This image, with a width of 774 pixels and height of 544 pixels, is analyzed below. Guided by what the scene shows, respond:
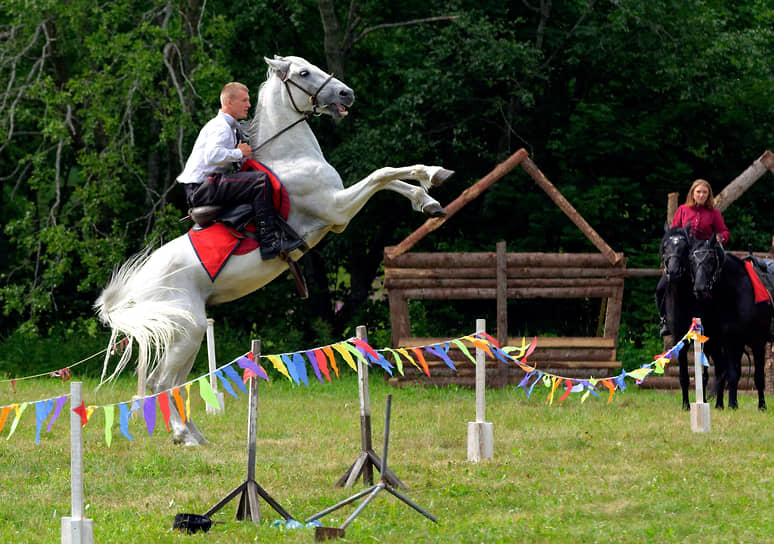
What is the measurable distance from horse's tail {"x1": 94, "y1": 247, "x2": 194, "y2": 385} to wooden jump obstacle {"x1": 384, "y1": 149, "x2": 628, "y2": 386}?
608 cm

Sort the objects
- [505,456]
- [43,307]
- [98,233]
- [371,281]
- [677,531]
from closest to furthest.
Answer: [677,531]
[505,456]
[43,307]
[98,233]
[371,281]

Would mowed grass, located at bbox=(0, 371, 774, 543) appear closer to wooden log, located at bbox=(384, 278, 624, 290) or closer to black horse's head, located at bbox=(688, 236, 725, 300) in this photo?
black horse's head, located at bbox=(688, 236, 725, 300)

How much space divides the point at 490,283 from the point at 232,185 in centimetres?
703

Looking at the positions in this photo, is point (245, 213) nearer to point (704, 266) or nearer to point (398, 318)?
point (704, 266)

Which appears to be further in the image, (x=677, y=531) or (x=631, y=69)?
(x=631, y=69)

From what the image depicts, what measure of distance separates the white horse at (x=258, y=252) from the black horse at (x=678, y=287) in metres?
3.74

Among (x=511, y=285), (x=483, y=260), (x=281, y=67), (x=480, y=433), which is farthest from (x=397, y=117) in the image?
(x=480, y=433)

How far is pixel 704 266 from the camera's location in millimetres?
11383

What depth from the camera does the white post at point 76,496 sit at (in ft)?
18.3

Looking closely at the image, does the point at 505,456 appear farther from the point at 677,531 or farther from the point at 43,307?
the point at 43,307

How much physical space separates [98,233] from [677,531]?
13.6 meters

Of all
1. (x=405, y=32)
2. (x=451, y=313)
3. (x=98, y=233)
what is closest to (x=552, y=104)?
(x=405, y=32)

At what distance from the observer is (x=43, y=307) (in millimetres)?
16438

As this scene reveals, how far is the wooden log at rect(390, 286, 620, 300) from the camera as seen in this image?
15000 millimetres
